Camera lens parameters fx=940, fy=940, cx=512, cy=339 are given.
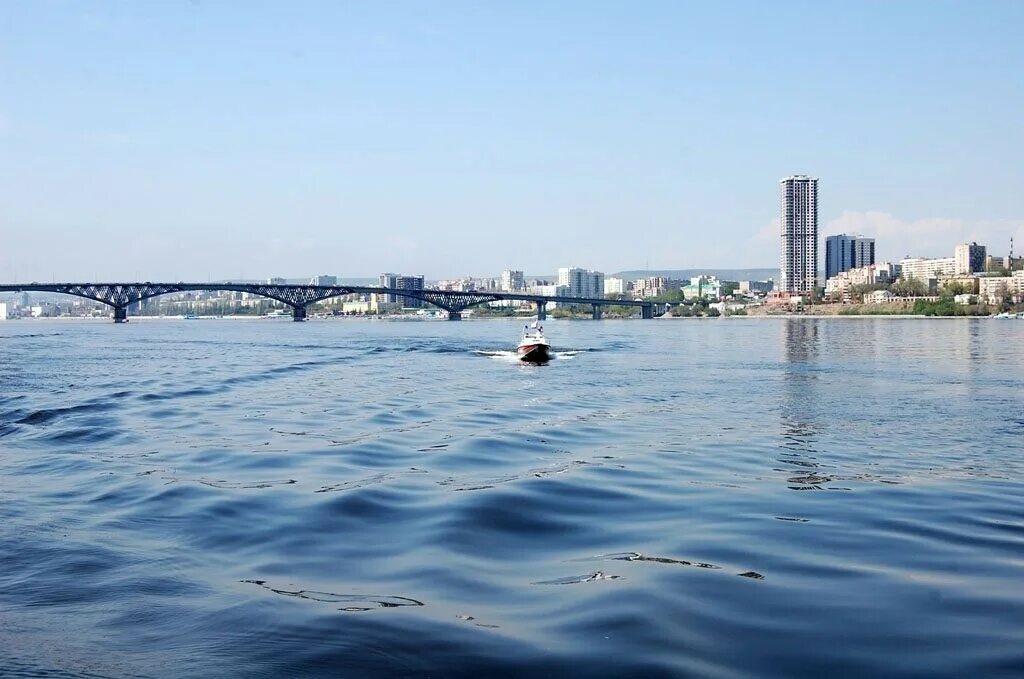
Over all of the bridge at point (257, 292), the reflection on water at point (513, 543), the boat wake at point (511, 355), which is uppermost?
the bridge at point (257, 292)

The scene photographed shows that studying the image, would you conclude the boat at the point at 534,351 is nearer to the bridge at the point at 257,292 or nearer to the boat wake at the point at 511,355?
the boat wake at the point at 511,355

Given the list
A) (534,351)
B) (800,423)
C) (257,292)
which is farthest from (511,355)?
(257,292)

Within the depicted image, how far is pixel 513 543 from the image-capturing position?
10.8 m

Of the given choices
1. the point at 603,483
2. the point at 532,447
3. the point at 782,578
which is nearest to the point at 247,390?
the point at 532,447

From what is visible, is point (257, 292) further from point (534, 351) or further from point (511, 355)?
point (534, 351)

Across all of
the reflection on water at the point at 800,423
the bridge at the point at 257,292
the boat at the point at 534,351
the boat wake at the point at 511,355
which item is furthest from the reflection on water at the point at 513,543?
the bridge at the point at 257,292

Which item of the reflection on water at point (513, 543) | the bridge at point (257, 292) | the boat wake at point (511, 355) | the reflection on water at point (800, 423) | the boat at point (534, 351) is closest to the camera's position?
the reflection on water at point (513, 543)

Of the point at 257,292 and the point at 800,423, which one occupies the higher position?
the point at 257,292

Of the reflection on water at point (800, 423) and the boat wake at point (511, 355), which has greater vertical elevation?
the reflection on water at point (800, 423)

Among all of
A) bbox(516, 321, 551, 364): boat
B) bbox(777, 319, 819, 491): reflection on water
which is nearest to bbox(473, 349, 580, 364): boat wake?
bbox(516, 321, 551, 364): boat

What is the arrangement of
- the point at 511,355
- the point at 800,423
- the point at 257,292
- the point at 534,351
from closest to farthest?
the point at 800,423 → the point at 534,351 → the point at 511,355 → the point at 257,292

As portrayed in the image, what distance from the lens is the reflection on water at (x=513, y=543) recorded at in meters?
7.32

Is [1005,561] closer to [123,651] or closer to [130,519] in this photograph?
[123,651]

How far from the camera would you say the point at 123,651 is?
737 centimetres
